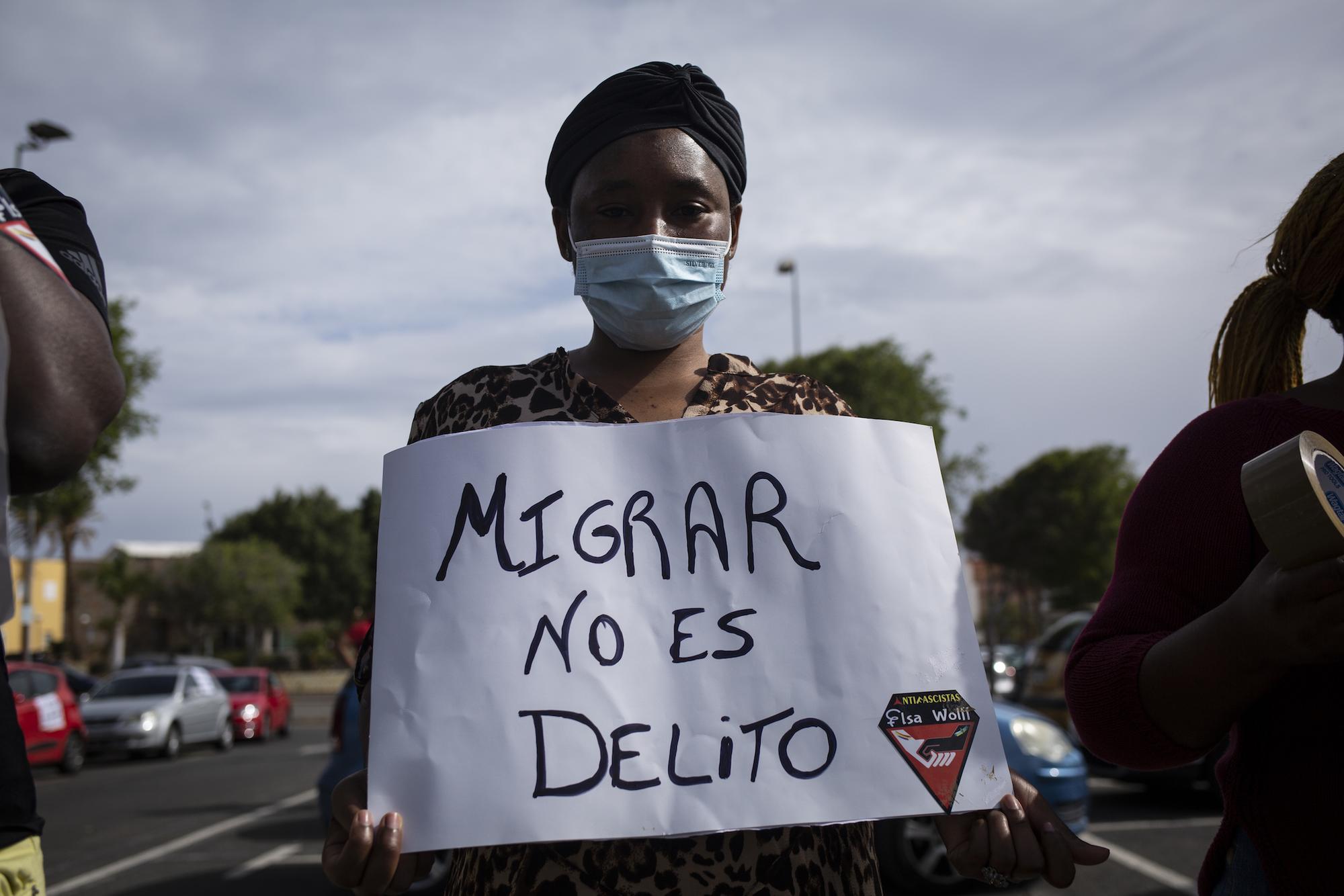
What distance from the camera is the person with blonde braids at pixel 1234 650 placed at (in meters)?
1.38

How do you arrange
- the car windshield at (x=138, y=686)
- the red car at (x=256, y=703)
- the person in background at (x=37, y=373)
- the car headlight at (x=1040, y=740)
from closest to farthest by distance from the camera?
the person in background at (x=37, y=373), the car headlight at (x=1040, y=740), the car windshield at (x=138, y=686), the red car at (x=256, y=703)

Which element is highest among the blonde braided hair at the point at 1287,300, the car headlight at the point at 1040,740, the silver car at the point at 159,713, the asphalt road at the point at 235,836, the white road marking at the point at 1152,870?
the blonde braided hair at the point at 1287,300

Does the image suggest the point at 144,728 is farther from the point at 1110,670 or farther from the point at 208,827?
the point at 1110,670

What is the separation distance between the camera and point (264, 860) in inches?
297

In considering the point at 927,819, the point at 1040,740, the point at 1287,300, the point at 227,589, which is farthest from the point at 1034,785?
the point at 227,589

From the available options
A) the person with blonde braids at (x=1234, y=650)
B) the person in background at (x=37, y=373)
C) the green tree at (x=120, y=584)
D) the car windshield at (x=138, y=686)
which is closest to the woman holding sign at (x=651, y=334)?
the person with blonde braids at (x=1234, y=650)

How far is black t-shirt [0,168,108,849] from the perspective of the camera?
122 centimetres

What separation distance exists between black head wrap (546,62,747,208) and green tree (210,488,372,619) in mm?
60505

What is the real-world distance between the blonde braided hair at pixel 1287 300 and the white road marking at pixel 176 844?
7.19 meters

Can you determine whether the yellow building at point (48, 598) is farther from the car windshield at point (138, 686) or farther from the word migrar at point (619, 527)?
the word migrar at point (619, 527)

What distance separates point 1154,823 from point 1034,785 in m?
3.70

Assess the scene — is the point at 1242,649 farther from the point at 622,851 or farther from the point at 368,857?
the point at 368,857

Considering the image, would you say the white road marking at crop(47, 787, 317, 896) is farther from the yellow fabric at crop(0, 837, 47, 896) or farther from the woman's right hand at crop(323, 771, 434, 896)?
the woman's right hand at crop(323, 771, 434, 896)

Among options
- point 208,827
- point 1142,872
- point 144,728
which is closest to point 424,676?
point 1142,872
